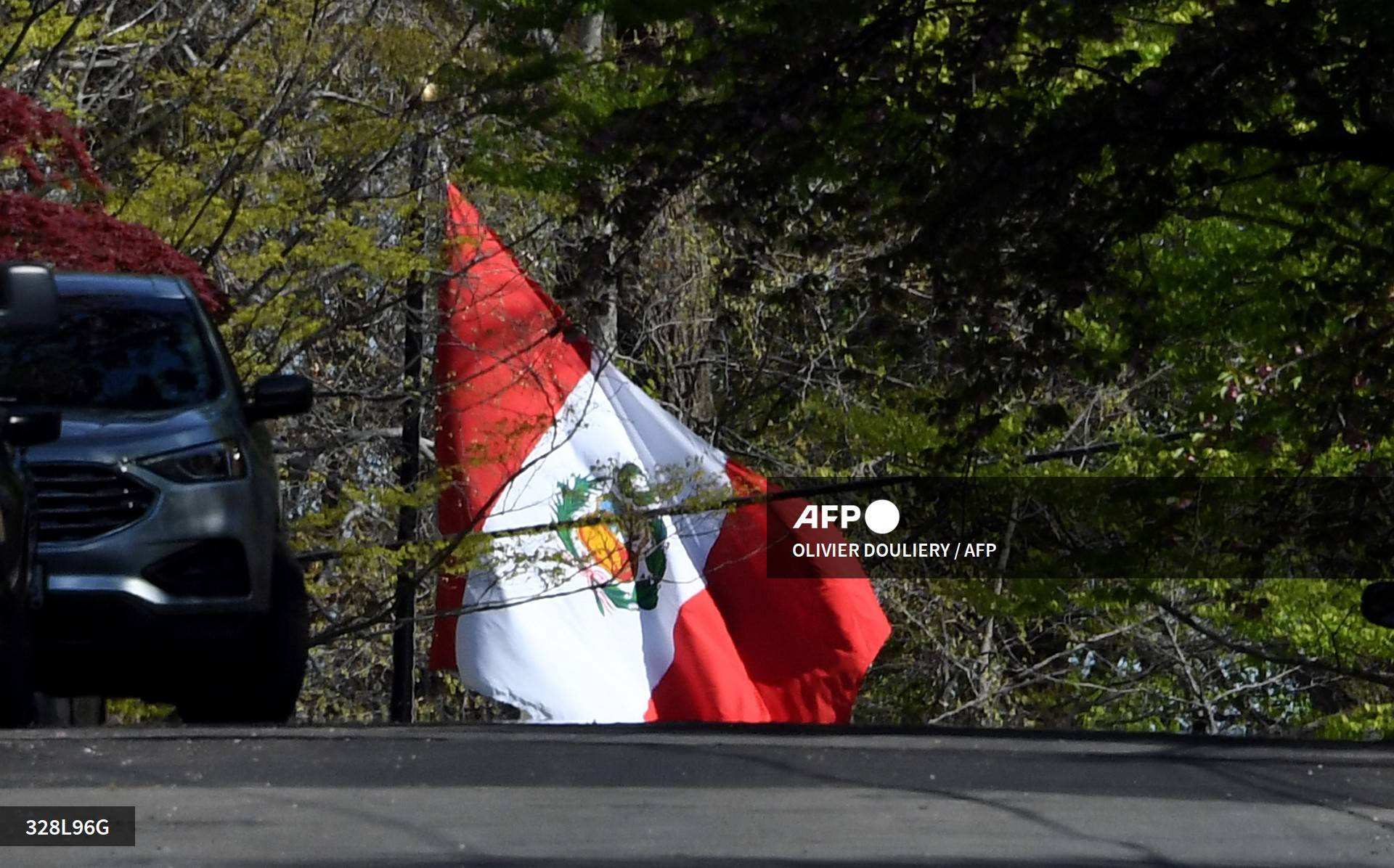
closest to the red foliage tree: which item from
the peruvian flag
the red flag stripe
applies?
the red flag stripe

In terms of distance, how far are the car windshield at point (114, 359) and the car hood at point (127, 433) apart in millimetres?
119

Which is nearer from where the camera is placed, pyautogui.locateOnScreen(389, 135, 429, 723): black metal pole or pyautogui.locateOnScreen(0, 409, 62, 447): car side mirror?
pyautogui.locateOnScreen(0, 409, 62, 447): car side mirror

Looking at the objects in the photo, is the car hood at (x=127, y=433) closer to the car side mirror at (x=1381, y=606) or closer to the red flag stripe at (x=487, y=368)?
the car side mirror at (x=1381, y=606)

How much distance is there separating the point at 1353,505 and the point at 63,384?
751 centimetres

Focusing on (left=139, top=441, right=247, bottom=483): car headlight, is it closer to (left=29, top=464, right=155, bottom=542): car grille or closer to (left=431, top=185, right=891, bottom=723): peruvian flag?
(left=29, top=464, right=155, bottom=542): car grille

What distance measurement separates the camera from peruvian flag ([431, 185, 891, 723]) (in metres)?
19.7

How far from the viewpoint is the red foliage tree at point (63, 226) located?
44.1 ft

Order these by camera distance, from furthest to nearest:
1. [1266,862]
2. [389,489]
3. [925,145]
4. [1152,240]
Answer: [389,489] → [1152,240] → [925,145] → [1266,862]

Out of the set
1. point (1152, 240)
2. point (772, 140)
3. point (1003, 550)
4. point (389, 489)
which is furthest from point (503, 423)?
point (772, 140)

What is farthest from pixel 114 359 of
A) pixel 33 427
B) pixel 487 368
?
pixel 487 368

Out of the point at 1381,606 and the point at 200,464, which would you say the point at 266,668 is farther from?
the point at 1381,606

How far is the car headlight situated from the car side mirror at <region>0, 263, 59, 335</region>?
1.20m

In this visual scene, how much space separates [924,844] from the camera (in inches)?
239

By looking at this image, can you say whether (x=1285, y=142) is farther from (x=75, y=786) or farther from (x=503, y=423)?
(x=503, y=423)
